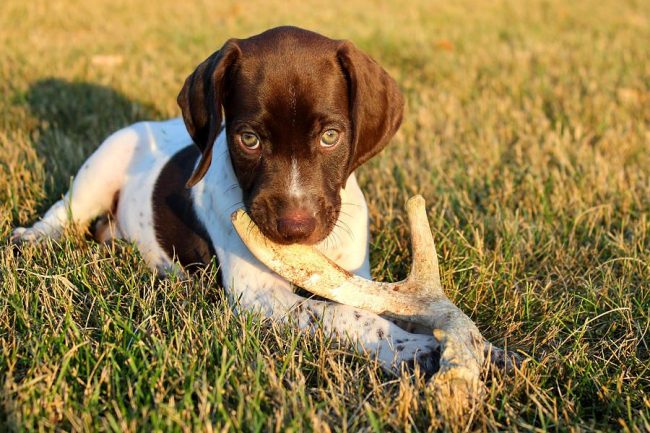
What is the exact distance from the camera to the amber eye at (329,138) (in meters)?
3.63

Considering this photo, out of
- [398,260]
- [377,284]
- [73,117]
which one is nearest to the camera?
[377,284]

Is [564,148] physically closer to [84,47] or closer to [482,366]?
[482,366]

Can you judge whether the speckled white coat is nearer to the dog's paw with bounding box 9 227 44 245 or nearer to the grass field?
the dog's paw with bounding box 9 227 44 245

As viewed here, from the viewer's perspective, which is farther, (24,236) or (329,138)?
(24,236)

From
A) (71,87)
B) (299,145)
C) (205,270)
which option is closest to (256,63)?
(299,145)

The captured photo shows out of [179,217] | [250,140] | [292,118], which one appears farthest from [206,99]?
[179,217]

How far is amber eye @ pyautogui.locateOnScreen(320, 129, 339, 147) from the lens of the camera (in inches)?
143

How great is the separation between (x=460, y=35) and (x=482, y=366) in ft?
26.7

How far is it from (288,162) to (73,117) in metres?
4.13

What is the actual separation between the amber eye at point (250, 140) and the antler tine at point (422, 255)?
0.77 metres

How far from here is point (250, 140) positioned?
143 inches

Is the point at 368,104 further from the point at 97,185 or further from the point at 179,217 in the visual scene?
the point at 97,185

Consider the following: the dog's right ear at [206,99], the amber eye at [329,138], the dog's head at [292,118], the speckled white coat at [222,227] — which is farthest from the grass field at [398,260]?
the amber eye at [329,138]

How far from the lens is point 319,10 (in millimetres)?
12305
